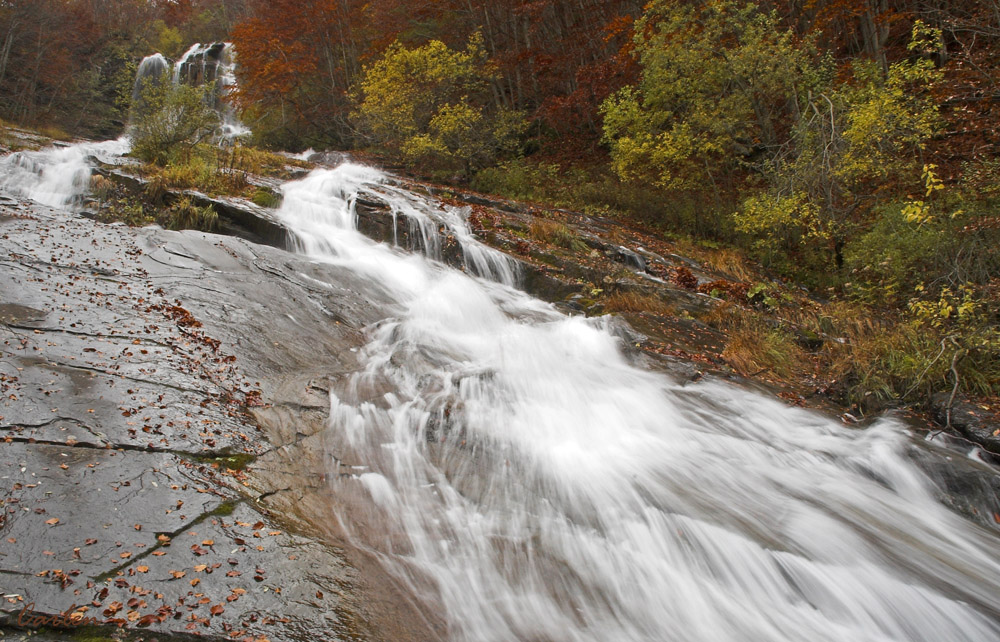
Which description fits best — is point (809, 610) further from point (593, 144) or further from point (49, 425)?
point (593, 144)

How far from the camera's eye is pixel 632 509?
4.70 metres

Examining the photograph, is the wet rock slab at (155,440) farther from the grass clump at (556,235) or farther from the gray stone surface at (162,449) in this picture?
the grass clump at (556,235)

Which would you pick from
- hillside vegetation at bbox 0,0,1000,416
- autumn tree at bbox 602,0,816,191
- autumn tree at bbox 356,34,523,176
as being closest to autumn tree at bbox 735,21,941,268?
hillside vegetation at bbox 0,0,1000,416

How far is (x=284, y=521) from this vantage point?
3.85m

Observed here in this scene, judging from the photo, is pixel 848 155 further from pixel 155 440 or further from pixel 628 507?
pixel 155 440

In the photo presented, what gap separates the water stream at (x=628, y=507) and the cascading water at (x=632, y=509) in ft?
0.06

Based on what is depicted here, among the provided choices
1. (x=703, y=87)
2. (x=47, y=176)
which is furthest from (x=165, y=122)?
(x=703, y=87)

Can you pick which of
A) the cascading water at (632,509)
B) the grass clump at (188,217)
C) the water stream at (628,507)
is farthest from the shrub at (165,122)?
the cascading water at (632,509)

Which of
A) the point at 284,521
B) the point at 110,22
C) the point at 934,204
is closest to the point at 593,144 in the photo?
the point at 934,204

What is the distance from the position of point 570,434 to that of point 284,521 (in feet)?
9.96

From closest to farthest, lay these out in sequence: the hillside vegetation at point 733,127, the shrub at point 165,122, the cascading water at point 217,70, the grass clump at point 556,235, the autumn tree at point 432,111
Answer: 1. the hillside vegetation at point 733,127
2. the grass clump at point 556,235
3. the shrub at point 165,122
4. the autumn tree at point 432,111
5. the cascading water at point 217,70

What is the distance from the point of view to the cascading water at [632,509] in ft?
12.1

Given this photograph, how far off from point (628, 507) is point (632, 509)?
1.5 inches

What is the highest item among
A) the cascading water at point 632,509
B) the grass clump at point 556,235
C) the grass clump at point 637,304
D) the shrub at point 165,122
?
the shrub at point 165,122
